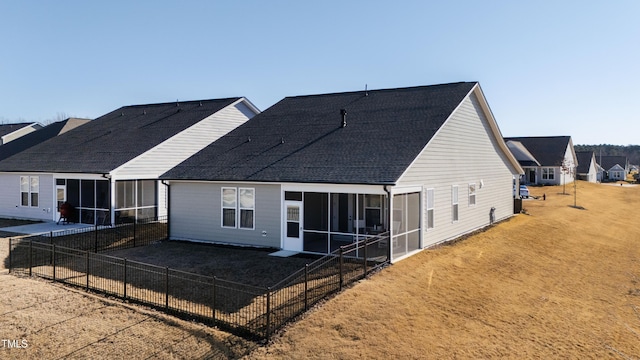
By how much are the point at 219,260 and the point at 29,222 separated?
593 inches

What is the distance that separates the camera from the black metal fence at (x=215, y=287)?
1029cm

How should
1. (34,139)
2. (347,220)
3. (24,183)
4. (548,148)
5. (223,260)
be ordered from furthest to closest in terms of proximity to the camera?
(548,148), (34,139), (24,183), (347,220), (223,260)

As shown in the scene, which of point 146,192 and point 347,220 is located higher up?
point 146,192

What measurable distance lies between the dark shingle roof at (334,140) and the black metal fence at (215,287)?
307 centimetres

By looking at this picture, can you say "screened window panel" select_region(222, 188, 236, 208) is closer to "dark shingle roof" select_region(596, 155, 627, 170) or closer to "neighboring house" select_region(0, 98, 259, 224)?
"neighboring house" select_region(0, 98, 259, 224)

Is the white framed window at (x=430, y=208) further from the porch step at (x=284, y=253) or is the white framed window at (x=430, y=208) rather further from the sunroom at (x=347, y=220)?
the porch step at (x=284, y=253)

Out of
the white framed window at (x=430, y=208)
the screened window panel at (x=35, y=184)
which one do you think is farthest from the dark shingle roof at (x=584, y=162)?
the screened window panel at (x=35, y=184)

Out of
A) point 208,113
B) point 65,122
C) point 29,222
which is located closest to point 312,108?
point 208,113

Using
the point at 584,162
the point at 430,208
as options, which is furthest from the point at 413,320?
the point at 584,162

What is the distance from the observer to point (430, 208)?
17.9 m

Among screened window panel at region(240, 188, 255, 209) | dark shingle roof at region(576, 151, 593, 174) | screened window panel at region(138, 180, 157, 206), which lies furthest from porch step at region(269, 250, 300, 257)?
dark shingle roof at region(576, 151, 593, 174)

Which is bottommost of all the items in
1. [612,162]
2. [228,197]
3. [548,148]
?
[228,197]

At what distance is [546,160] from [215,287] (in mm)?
60081

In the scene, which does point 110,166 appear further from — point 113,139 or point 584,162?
point 584,162
